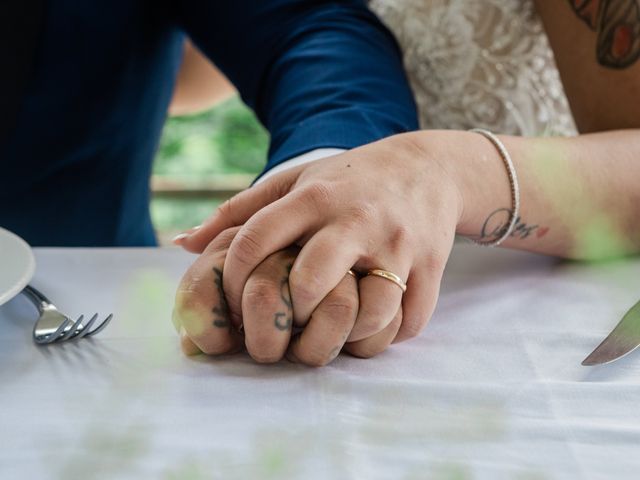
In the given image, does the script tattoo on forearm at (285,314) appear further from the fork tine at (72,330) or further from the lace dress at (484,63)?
the lace dress at (484,63)

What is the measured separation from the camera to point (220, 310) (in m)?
0.48

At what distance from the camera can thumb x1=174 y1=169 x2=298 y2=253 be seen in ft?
1.83

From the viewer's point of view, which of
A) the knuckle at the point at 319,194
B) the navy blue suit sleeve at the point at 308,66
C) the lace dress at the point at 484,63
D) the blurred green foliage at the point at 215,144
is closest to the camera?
the knuckle at the point at 319,194

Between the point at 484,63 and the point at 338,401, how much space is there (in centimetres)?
65

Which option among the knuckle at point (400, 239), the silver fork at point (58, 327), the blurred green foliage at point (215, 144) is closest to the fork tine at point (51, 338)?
the silver fork at point (58, 327)

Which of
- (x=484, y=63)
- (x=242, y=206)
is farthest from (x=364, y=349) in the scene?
(x=484, y=63)

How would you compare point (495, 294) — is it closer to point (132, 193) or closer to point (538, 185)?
point (538, 185)

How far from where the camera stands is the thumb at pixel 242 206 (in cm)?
56

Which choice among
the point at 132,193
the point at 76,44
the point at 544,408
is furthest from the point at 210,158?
the point at 544,408

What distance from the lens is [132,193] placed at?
1278mm

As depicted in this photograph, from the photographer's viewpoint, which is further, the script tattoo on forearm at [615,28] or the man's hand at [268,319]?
the script tattoo on forearm at [615,28]

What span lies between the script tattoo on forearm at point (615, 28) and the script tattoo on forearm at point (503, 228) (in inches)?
9.5

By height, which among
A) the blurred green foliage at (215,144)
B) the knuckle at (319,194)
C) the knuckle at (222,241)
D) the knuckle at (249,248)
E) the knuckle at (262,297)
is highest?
the knuckle at (319,194)

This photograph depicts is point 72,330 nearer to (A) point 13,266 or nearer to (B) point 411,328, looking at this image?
(A) point 13,266
